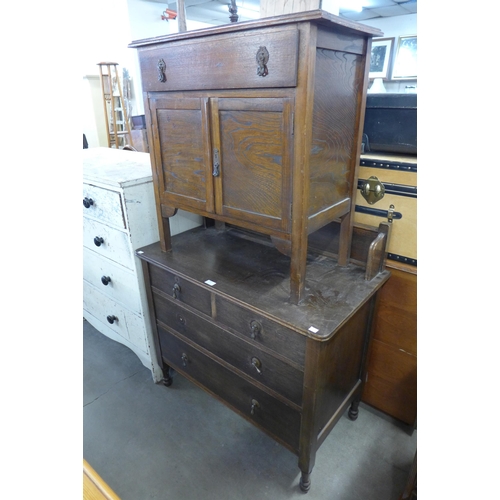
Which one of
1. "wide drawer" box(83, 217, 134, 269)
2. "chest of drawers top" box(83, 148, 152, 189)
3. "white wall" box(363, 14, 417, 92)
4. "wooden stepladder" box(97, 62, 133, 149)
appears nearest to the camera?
"chest of drawers top" box(83, 148, 152, 189)

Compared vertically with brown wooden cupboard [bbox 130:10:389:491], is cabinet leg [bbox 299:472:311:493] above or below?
below

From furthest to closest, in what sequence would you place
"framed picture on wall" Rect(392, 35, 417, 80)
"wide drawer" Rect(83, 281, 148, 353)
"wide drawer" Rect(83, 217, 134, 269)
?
"framed picture on wall" Rect(392, 35, 417, 80) → "wide drawer" Rect(83, 281, 148, 353) → "wide drawer" Rect(83, 217, 134, 269)

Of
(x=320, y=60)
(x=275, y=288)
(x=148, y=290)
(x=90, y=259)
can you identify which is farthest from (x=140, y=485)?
(x=320, y=60)

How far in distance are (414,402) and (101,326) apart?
1748 millimetres

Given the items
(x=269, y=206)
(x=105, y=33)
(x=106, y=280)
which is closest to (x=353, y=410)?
(x=269, y=206)

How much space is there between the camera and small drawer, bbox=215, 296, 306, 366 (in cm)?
116

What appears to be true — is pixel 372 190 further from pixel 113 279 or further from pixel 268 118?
pixel 113 279

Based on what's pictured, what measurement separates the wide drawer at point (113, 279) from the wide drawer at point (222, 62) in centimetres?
87

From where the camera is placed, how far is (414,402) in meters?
1.55

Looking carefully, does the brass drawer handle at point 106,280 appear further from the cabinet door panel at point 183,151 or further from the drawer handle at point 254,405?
the drawer handle at point 254,405

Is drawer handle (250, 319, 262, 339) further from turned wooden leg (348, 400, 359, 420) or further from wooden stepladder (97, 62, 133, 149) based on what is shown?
wooden stepladder (97, 62, 133, 149)

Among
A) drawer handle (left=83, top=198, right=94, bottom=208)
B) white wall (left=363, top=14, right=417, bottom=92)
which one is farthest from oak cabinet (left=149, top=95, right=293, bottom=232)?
white wall (left=363, top=14, right=417, bottom=92)

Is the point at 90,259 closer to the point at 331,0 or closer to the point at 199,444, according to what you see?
the point at 199,444

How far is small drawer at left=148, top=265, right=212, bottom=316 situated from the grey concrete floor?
0.62 metres
